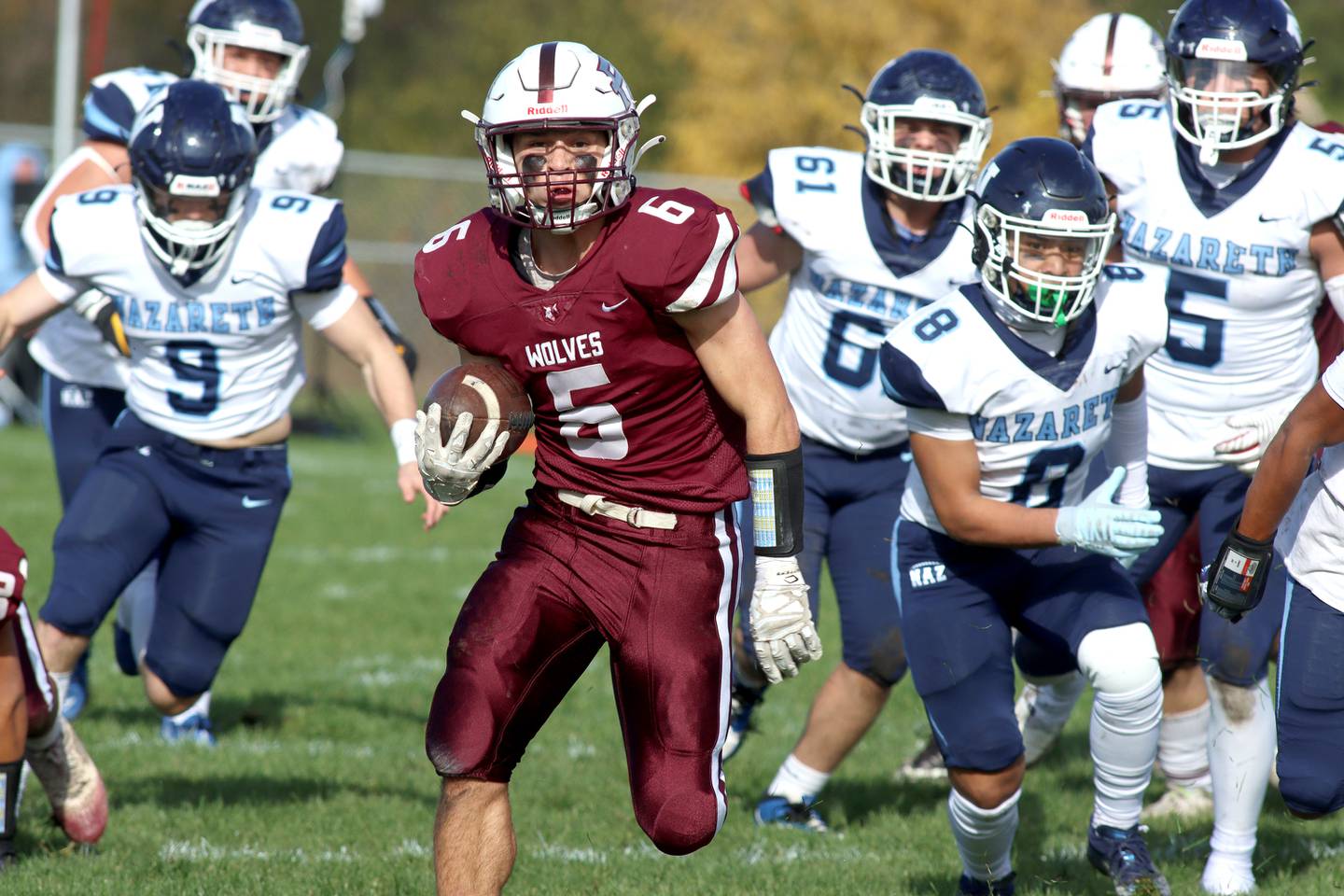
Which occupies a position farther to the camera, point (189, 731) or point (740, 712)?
point (189, 731)

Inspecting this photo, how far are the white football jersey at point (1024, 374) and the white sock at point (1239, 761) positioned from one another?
761 mm

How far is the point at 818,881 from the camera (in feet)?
13.3

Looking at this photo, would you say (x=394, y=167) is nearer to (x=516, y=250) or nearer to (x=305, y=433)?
(x=305, y=433)

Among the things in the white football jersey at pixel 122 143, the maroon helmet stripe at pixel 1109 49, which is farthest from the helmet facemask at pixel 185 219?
the maroon helmet stripe at pixel 1109 49

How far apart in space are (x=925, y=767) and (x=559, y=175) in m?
2.74

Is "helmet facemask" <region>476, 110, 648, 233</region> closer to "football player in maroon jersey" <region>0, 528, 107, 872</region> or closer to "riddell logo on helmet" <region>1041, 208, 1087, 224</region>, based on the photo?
"riddell logo on helmet" <region>1041, 208, 1087, 224</region>

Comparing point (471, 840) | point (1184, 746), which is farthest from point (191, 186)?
point (1184, 746)

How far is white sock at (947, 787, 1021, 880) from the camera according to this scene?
375 centimetres

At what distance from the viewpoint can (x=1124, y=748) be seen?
3.75 metres

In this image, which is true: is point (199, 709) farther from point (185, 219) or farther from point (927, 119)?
point (927, 119)

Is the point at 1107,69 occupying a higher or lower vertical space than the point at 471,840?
higher

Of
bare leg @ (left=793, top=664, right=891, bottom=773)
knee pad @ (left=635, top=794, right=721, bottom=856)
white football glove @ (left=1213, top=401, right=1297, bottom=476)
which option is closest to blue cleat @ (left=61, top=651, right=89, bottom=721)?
bare leg @ (left=793, top=664, right=891, bottom=773)

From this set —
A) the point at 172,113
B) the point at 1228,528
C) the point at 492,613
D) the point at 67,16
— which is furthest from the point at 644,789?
the point at 67,16

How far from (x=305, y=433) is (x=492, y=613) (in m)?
10.8
